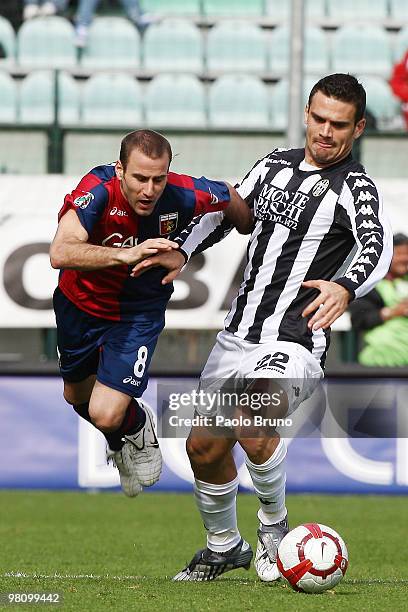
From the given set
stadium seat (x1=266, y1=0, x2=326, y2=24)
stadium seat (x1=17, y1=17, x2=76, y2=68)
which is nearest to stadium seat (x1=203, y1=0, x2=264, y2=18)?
stadium seat (x1=266, y1=0, x2=326, y2=24)

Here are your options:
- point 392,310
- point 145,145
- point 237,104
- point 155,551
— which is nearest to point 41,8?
point 237,104

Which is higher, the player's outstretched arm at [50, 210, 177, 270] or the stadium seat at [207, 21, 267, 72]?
the stadium seat at [207, 21, 267, 72]

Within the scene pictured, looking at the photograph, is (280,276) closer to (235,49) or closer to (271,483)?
(271,483)

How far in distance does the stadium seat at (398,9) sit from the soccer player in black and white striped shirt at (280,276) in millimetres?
9420

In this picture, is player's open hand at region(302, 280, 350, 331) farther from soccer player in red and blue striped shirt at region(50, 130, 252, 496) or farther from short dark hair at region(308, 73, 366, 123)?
short dark hair at region(308, 73, 366, 123)

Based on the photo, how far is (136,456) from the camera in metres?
6.73

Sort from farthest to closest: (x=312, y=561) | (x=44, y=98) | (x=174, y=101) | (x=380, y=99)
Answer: (x=380, y=99) → (x=174, y=101) → (x=44, y=98) → (x=312, y=561)

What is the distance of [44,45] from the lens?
13.9 metres

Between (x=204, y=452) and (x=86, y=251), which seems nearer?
(x=86, y=251)

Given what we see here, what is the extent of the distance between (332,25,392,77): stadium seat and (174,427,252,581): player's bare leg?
8.89 metres

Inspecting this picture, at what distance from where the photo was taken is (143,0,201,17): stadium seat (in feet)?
49.4

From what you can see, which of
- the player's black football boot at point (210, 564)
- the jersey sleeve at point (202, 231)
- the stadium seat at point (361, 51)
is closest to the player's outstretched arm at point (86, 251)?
the jersey sleeve at point (202, 231)

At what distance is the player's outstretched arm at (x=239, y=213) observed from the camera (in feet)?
20.5

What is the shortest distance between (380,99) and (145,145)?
8.14 metres
